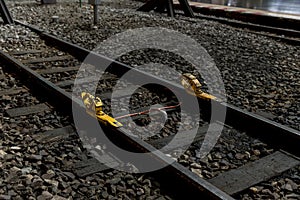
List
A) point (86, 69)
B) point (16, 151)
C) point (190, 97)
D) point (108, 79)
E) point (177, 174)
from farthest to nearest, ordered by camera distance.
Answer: point (86, 69) < point (108, 79) < point (190, 97) < point (16, 151) < point (177, 174)

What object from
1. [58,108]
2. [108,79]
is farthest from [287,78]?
[58,108]

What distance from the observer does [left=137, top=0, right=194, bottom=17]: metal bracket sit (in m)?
11.0

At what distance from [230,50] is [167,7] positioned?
15.9ft

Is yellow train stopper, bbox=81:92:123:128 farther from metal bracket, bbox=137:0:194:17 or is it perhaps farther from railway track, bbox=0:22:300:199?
metal bracket, bbox=137:0:194:17

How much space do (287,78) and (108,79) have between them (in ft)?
8.06

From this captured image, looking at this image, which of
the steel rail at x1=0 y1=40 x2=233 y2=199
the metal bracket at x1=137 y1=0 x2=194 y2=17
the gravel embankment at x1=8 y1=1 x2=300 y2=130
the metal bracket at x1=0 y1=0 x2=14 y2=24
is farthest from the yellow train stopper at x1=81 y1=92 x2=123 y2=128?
the metal bracket at x1=137 y1=0 x2=194 y2=17

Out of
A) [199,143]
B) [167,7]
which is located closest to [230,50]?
[199,143]

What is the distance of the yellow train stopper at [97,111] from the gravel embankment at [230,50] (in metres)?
1.54

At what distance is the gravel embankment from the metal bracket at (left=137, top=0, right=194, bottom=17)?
16.5 inches

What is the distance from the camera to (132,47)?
668 cm

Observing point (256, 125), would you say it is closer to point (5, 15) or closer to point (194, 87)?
point (194, 87)

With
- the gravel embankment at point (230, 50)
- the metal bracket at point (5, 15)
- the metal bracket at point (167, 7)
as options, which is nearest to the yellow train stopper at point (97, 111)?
the gravel embankment at point (230, 50)

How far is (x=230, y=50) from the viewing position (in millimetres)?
6770

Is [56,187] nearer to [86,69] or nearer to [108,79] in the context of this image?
[108,79]
